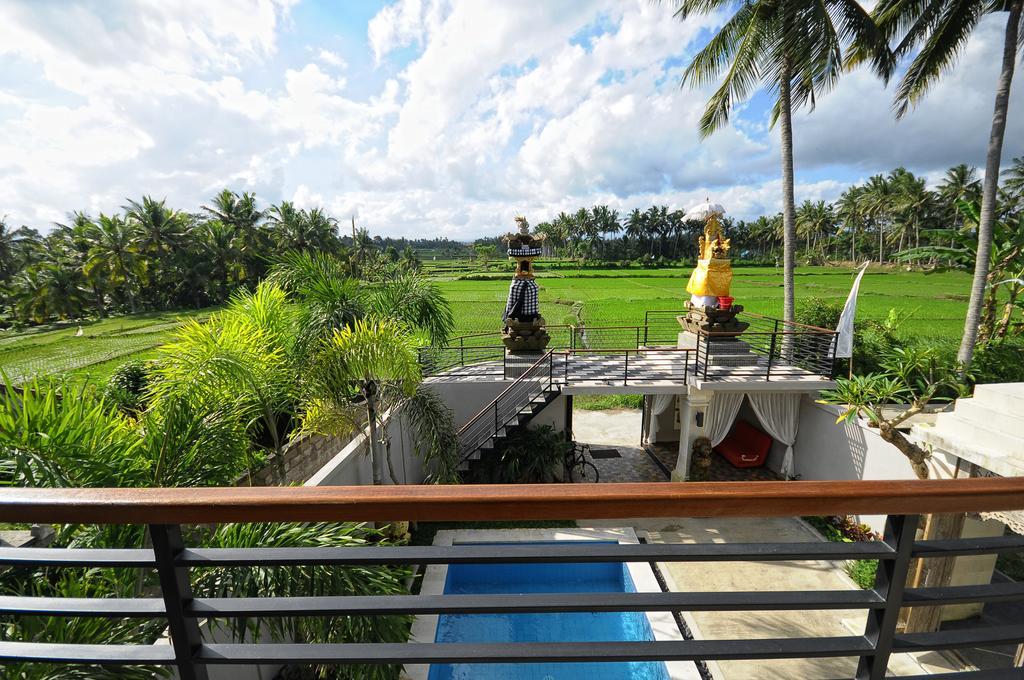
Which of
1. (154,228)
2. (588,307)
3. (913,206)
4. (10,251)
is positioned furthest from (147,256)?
(913,206)

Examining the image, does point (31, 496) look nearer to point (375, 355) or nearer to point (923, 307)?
point (375, 355)

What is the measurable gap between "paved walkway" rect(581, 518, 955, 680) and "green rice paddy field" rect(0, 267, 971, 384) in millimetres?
6967

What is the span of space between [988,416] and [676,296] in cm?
3058

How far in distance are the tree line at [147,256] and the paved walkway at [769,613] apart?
2285 centimetres

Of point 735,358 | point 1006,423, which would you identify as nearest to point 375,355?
point 1006,423

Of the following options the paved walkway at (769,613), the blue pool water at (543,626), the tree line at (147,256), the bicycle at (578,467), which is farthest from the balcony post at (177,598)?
the tree line at (147,256)

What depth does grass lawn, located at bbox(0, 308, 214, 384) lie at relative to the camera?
50.8ft

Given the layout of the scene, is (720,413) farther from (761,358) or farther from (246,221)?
(246,221)

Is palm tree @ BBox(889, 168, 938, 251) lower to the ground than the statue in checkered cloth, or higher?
higher

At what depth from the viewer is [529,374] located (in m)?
8.45

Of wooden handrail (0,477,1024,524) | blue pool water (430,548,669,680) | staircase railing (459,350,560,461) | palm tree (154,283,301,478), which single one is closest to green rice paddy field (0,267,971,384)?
palm tree (154,283,301,478)

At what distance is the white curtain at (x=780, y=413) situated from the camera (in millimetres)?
8414

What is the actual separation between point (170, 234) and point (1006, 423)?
40.3 meters

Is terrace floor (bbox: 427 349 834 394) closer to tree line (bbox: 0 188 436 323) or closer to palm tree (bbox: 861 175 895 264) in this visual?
tree line (bbox: 0 188 436 323)
